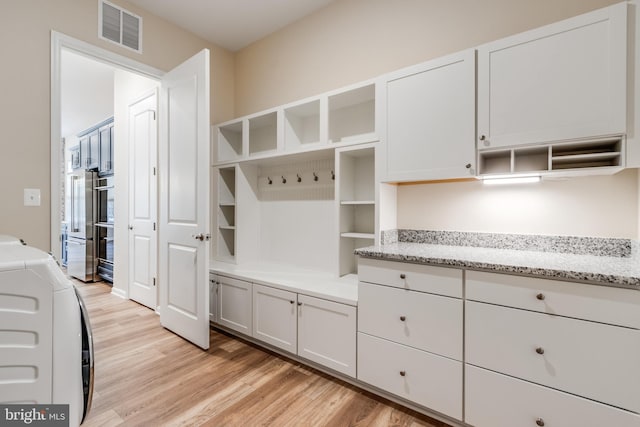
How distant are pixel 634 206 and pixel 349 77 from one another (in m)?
2.04

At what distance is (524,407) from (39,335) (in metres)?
1.92

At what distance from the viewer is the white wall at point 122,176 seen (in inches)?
149

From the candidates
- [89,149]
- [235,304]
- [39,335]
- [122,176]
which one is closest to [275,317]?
[235,304]

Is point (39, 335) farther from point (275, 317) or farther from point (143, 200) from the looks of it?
point (143, 200)

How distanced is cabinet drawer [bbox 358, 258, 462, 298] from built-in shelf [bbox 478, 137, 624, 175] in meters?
0.64

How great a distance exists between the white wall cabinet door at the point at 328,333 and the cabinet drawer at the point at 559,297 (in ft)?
2.57

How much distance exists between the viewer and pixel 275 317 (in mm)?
2305

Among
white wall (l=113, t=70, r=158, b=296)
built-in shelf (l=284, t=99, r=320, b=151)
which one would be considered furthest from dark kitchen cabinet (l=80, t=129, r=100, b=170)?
built-in shelf (l=284, t=99, r=320, b=151)

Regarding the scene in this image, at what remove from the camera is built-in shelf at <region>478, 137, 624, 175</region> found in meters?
1.46

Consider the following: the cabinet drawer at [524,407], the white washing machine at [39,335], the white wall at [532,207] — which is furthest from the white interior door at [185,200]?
the cabinet drawer at [524,407]

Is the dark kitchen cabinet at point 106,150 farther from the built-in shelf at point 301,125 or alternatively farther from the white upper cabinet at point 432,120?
the white upper cabinet at point 432,120

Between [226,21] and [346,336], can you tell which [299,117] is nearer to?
[226,21]

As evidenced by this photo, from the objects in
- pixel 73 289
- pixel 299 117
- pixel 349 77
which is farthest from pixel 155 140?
pixel 73 289

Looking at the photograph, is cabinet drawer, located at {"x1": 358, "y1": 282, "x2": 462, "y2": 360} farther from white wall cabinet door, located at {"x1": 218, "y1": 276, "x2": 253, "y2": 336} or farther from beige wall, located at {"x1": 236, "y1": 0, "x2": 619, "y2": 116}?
beige wall, located at {"x1": 236, "y1": 0, "x2": 619, "y2": 116}
